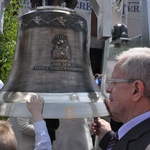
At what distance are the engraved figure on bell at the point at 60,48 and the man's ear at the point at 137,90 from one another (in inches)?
40.6

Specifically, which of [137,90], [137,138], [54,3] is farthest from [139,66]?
[54,3]

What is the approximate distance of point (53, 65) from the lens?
2516mm

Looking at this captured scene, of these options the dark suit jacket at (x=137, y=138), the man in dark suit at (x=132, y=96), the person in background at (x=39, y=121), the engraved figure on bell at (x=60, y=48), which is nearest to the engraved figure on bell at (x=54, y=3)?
the engraved figure on bell at (x=60, y=48)

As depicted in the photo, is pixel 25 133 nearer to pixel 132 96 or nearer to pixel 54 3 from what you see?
pixel 54 3

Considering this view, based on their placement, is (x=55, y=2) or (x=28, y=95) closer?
(x=28, y=95)

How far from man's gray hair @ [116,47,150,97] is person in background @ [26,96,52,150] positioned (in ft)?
2.40

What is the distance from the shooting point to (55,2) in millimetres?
2725

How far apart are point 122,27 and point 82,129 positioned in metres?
1.57

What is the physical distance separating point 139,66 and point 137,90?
106 millimetres

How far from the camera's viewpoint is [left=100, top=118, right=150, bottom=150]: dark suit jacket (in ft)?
4.65

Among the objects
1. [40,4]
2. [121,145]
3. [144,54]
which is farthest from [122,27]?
[121,145]

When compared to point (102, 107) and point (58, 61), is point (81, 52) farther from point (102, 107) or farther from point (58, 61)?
point (102, 107)

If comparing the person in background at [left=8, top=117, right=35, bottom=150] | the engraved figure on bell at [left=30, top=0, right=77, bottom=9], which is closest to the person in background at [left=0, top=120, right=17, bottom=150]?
the engraved figure on bell at [left=30, top=0, right=77, bottom=9]

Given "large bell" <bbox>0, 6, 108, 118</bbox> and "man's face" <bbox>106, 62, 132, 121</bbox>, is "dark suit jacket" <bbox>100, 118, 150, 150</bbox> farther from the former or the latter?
"large bell" <bbox>0, 6, 108, 118</bbox>
